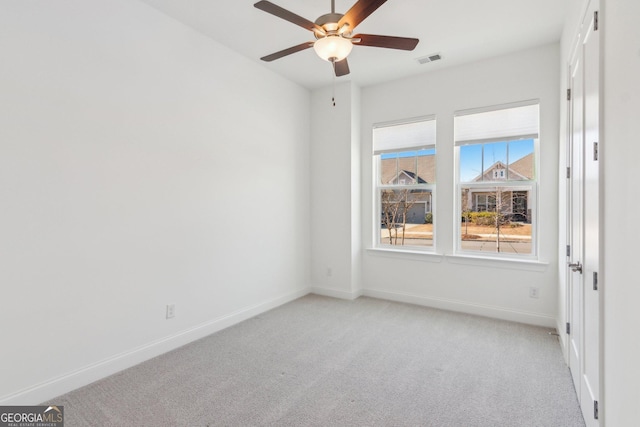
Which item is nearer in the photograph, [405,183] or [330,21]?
[330,21]

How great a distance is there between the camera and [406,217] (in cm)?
444

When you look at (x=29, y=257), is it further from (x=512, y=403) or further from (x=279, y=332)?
(x=512, y=403)

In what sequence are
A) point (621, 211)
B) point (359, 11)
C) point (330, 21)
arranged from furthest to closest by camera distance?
point (330, 21), point (359, 11), point (621, 211)

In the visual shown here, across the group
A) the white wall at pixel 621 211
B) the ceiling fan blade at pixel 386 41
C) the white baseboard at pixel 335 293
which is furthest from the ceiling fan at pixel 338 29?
the white baseboard at pixel 335 293

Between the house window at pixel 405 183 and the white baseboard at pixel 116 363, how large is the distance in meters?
2.16

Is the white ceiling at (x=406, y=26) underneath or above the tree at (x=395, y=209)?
above

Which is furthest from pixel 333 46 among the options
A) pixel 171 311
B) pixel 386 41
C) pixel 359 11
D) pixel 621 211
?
pixel 171 311

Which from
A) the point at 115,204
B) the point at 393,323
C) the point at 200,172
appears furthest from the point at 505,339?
the point at 115,204

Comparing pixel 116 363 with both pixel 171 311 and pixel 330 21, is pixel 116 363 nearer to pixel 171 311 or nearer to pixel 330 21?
pixel 171 311

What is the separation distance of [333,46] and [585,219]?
1.93 meters

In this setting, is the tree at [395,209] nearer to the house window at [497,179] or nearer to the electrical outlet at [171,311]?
the house window at [497,179]

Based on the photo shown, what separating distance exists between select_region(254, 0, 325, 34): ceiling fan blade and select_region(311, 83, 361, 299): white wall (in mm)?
2327

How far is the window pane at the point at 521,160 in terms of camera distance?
3.61 m

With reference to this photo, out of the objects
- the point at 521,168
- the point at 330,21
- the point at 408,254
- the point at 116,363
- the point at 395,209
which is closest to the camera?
the point at 330,21
